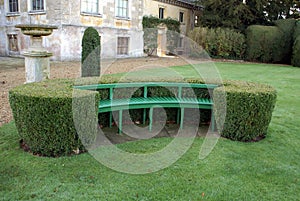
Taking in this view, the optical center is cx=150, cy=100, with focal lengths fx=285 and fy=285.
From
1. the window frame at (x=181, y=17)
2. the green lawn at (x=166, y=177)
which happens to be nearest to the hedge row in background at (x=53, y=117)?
the green lawn at (x=166, y=177)

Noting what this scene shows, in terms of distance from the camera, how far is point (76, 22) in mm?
14922

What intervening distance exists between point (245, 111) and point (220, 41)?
15.4 meters

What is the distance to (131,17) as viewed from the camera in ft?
59.7

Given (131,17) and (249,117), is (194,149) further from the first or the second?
(131,17)

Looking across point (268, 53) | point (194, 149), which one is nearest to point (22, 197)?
point (194, 149)

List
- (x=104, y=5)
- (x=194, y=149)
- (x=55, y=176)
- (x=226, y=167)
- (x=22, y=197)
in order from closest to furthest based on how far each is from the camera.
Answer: (x=22, y=197) → (x=55, y=176) → (x=226, y=167) → (x=194, y=149) → (x=104, y=5)

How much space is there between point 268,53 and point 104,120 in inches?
651

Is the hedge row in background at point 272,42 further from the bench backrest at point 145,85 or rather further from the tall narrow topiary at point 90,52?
the bench backrest at point 145,85

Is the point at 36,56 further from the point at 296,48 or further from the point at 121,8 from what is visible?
the point at 296,48

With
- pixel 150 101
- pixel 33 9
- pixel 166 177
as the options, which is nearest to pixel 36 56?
pixel 150 101

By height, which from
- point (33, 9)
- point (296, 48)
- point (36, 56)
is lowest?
point (36, 56)

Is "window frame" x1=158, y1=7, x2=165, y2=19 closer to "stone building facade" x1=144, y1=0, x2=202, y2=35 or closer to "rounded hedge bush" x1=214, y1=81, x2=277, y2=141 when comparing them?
"stone building facade" x1=144, y1=0, x2=202, y2=35

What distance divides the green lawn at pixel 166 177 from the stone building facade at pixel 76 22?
11419mm

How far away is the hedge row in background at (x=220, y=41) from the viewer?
18734 mm
